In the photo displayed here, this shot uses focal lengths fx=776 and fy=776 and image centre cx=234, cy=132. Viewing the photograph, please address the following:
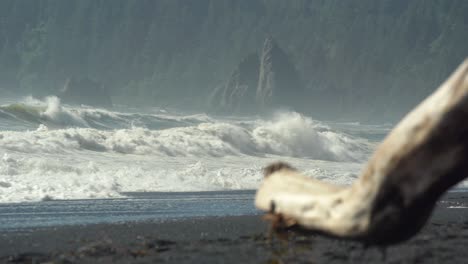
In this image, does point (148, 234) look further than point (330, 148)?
No

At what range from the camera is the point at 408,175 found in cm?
421

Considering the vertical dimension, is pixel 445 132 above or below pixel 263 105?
below

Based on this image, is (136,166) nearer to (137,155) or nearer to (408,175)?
(137,155)

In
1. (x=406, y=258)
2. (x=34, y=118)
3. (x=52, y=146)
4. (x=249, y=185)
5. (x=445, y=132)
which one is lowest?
(x=406, y=258)

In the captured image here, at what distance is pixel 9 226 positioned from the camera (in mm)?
14523

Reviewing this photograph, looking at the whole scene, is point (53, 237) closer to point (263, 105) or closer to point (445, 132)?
point (445, 132)

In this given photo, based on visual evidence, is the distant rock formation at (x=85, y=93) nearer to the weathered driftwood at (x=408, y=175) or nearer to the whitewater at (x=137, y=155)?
the whitewater at (x=137, y=155)

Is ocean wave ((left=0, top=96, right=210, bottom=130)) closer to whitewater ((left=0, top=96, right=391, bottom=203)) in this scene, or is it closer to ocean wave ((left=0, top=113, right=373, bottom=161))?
→ whitewater ((left=0, top=96, right=391, bottom=203))

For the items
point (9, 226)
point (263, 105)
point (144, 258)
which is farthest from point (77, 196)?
point (263, 105)

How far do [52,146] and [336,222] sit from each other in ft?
98.1

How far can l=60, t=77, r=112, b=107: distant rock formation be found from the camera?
16300cm

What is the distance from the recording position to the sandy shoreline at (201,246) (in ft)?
32.3

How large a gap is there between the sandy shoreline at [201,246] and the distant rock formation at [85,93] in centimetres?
14991

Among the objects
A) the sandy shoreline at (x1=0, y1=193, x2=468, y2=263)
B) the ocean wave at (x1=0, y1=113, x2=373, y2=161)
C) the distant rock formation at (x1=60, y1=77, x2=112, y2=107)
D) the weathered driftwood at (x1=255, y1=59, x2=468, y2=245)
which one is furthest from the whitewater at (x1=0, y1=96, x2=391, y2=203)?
the distant rock formation at (x1=60, y1=77, x2=112, y2=107)
